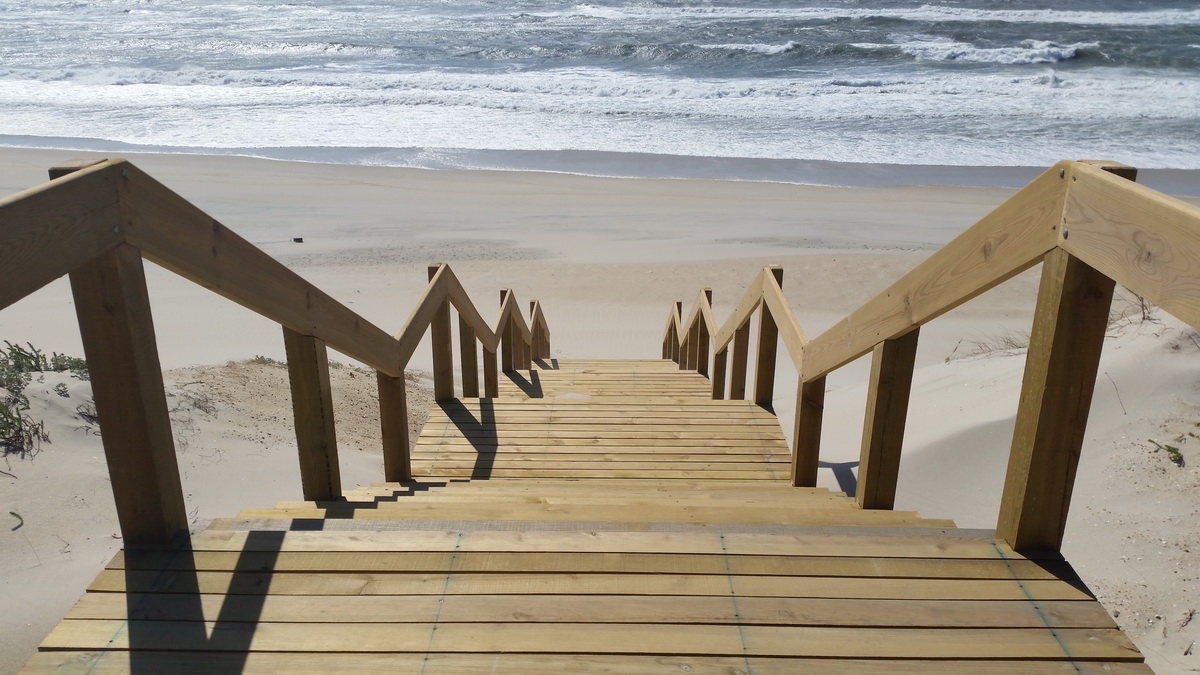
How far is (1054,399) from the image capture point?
96.9 inches

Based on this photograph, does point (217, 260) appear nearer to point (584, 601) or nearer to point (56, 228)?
point (56, 228)

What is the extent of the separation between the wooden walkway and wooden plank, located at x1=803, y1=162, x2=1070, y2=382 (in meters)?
0.72

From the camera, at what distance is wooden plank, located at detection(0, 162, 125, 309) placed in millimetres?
1938

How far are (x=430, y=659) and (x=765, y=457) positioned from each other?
3332 millimetres

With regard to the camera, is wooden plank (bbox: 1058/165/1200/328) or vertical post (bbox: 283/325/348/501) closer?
wooden plank (bbox: 1058/165/1200/328)

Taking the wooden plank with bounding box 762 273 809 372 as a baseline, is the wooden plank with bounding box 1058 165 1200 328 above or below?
above

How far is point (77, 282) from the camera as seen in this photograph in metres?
2.31

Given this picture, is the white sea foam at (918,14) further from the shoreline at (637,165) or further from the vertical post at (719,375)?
the vertical post at (719,375)

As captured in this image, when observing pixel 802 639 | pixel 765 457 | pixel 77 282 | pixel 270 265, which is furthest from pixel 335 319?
pixel 765 457

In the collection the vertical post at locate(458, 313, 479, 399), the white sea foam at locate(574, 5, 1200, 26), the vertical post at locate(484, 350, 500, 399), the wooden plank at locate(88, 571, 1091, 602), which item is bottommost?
the vertical post at locate(484, 350, 500, 399)

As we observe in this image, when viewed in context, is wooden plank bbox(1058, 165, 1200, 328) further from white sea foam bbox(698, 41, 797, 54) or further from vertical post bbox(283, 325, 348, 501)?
white sea foam bbox(698, 41, 797, 54)

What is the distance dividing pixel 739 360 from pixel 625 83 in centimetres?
2471

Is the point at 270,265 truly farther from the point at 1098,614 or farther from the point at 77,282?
the point at 1098,614

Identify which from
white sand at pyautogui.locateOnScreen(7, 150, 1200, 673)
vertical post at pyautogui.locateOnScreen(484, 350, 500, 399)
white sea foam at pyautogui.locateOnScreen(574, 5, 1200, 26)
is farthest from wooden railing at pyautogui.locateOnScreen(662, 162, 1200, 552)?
white sea foam at pyautogui.locateOnScreen(574, 5, 1200, 26)
